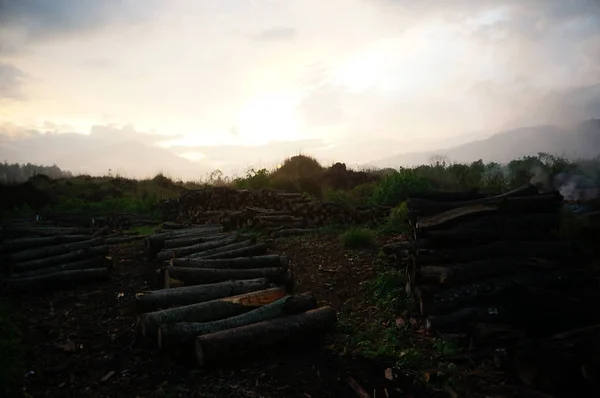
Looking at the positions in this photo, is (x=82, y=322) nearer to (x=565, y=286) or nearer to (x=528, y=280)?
(x=528, y=280)

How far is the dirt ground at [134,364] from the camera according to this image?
427cm

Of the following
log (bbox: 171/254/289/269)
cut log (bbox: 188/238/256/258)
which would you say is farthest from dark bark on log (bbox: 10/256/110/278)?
log (bbox: 171/254/289/269)

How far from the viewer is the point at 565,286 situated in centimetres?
579

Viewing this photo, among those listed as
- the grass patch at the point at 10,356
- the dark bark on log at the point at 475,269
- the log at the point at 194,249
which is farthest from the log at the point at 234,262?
the dark bark on log at the point at 475,269

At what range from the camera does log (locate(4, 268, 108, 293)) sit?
7.83 meters

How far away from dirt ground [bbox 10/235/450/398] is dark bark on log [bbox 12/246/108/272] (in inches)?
58.3

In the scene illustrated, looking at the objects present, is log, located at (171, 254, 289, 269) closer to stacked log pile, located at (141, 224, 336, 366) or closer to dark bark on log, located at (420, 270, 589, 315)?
stacked log pile, located at (141, 224, 336, 366)

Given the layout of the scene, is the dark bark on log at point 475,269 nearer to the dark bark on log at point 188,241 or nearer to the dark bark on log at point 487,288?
the dark bark on log at point 487,288

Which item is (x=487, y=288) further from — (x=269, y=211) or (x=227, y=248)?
(x=269, y=211)

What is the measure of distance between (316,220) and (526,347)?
33.8 feet

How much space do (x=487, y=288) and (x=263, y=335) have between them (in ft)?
9.89

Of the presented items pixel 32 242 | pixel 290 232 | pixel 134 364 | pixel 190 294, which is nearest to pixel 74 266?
pixel 32 242

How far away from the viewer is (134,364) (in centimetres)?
493

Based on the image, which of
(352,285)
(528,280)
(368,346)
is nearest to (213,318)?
(368,346)
